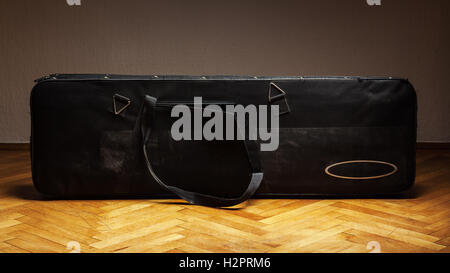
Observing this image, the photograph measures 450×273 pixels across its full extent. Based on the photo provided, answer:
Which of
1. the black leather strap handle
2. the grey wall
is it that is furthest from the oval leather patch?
the grey wall

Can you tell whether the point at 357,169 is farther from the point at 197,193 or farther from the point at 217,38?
the point at 217,38

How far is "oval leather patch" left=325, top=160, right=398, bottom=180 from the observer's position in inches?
Answer: 47.0

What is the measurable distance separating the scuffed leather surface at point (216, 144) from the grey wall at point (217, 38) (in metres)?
0.61

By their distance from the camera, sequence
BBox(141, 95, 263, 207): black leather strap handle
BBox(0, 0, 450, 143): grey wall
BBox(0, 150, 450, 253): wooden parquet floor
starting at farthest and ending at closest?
1. BBox(0, 0, 450, 143): grey wall
2. BBox(141, 95, 263, 207): black leather strap handle
3. BBox(0, 150, 450, 253): wooden parquet floor

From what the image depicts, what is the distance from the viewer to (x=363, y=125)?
1.19 m

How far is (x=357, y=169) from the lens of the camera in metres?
1.20

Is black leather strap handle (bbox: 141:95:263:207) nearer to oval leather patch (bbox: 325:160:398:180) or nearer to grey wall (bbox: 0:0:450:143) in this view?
oval leather patch (bbox: 325:160:398:180)

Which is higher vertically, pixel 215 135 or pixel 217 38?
pixel 217 38

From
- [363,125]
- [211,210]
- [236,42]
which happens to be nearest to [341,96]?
[363,125]

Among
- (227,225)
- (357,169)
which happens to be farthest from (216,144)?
(357,169)

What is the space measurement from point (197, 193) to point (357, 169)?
0.35 m

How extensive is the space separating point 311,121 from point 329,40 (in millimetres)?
671

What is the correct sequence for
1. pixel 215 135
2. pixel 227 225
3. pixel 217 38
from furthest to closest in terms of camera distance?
pixel 217 38 → pixel 215 135 → pixel 227 225

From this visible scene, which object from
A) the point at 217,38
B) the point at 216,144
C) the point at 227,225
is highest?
the point at 217,38
